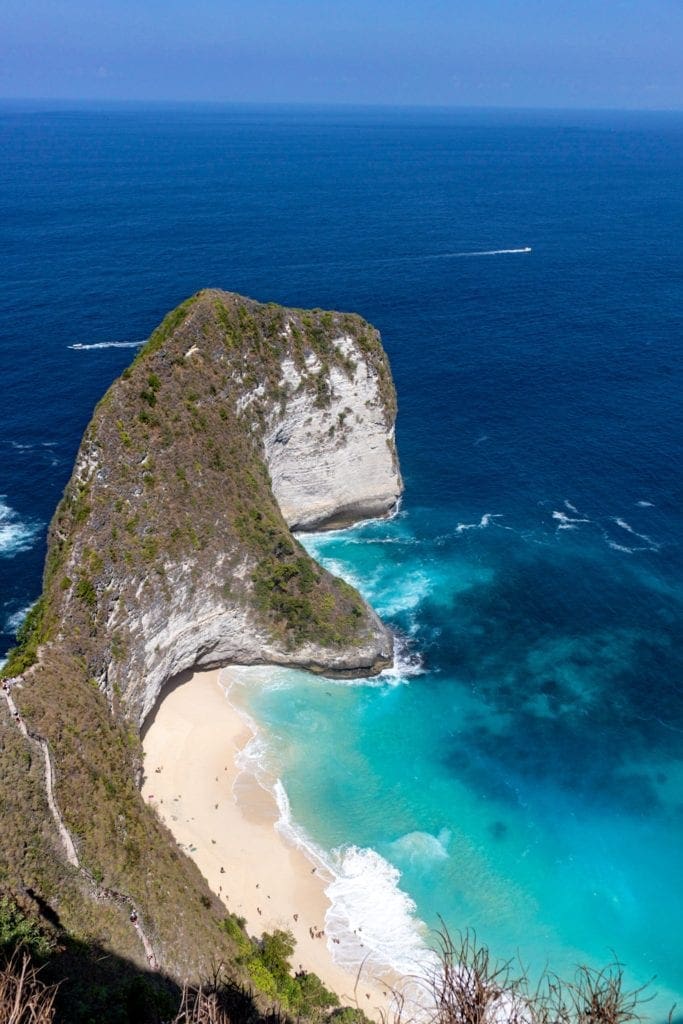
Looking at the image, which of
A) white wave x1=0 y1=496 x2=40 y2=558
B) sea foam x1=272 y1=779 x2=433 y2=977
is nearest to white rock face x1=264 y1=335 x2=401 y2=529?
white wave x1=0 y1=496 x2=40 y2=558

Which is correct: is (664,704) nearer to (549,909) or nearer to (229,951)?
(549,909)

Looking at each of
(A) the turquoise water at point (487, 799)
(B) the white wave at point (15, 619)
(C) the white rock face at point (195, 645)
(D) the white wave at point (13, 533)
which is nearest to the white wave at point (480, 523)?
(A) the turquoise water at point (487, 799)

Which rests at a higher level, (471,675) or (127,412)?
(127,412)

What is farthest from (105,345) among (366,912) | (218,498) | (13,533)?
(366,912)

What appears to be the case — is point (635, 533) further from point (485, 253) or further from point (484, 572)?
point (485, 253)

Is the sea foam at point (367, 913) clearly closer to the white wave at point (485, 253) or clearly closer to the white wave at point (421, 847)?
the white wave at point (421, 847)

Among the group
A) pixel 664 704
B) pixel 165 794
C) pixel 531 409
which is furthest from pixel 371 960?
pixel 531 409

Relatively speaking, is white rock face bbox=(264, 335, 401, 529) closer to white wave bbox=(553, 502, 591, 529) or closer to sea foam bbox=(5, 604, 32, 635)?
white wave bbox=(553, 502, 591, 529)
